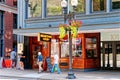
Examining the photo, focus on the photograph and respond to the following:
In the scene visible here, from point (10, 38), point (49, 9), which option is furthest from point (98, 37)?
point (10, 38)

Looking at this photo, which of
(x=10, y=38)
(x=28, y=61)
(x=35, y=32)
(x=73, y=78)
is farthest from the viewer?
(x=10, y=38)

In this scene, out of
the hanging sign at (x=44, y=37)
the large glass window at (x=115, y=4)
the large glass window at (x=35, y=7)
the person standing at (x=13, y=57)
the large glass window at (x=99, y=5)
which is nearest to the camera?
the hanging sign at (x=44, y=37)

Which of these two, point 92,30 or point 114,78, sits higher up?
point 92,30

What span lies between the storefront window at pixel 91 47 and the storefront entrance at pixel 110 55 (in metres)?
1.11

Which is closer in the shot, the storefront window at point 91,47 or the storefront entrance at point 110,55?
the storefront window at point 91,47

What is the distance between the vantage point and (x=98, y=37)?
30859mm

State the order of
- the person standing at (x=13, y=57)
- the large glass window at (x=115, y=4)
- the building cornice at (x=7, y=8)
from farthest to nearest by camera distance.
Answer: the building cornice at (x=7, y=8) < the person standing at (x=13, y=57) < the large glass window at (x=115, y=4)

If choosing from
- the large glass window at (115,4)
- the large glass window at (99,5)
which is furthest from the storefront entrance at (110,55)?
the large glass window at (115,4)

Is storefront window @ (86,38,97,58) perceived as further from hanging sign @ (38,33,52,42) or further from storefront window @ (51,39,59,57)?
hanging sign @ (38,33,52,42)

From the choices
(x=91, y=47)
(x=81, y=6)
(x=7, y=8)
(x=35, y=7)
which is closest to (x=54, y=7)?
(x=35, y=7)

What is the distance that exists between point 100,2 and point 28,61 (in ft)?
31.0

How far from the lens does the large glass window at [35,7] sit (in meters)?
31.8

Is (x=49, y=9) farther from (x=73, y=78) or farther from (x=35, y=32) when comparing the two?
(x=73, y=78)

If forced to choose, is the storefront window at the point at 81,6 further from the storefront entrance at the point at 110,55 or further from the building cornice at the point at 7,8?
the building cornice at the point at 7,8
